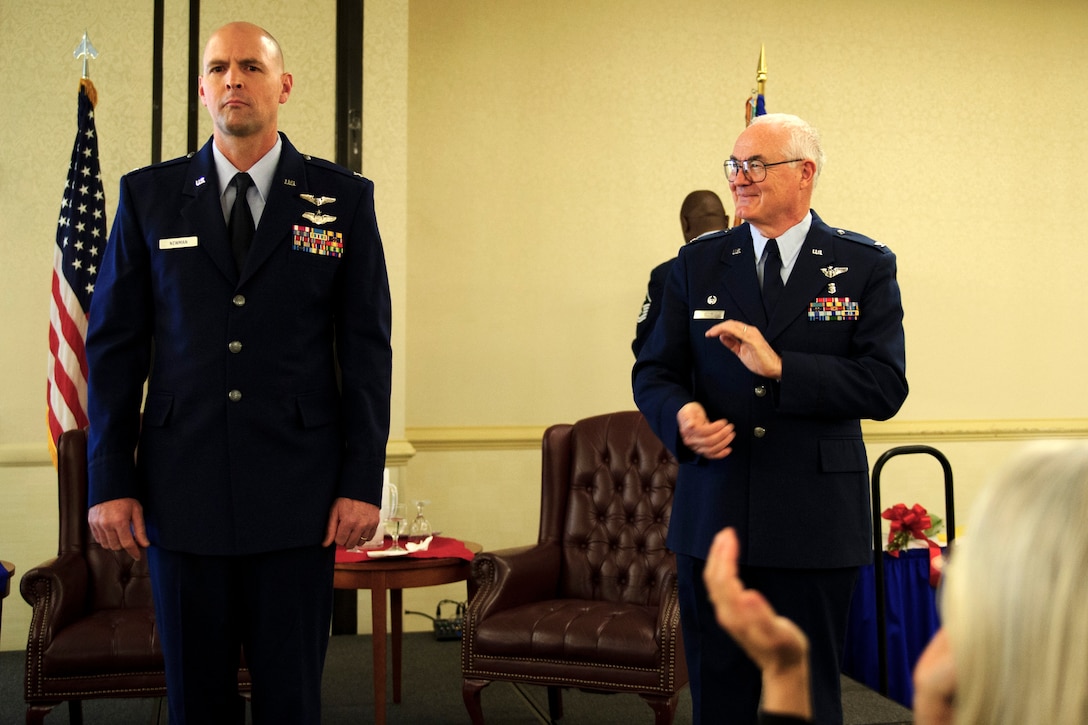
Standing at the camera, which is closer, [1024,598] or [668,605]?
[1024,598]

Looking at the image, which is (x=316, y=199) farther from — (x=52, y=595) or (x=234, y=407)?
(x=52, y=595)

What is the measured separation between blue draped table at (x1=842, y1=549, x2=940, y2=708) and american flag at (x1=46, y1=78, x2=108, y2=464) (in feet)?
9.80

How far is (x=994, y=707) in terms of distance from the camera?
783 mm

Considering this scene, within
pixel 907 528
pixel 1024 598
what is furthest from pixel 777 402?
pixel 907 528

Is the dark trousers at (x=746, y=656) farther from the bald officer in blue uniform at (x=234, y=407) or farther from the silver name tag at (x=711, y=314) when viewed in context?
the bald officer in blue uniform at (x=234, y=407)

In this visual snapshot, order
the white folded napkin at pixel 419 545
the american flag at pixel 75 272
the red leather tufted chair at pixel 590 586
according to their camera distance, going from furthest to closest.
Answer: the american flag at pixel 75 272 < the white folded napkin at pixel 419 545 < the red leather tufted chair at pixel 590 586

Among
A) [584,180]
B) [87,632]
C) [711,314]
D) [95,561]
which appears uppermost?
[584,180]

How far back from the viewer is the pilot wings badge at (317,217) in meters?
2.09

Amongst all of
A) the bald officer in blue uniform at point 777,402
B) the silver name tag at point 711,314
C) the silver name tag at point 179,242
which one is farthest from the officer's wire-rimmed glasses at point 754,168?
the silver name tag at point 179,242

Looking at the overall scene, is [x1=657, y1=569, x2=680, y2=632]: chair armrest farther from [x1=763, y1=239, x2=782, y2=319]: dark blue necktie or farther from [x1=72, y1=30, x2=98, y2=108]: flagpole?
[x1=72, y1=30, x2=98, y2=108]: flagpole

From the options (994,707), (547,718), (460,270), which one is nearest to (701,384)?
(994,707)

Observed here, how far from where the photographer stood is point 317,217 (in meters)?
2.10

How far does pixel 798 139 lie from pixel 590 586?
2.14 meters

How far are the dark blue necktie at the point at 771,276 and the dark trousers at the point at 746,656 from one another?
0.52 m
